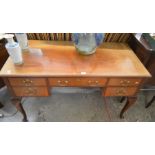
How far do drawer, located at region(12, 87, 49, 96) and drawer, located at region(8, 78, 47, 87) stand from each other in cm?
5

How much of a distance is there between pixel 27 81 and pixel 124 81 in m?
0.69

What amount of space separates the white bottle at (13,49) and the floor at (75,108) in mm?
704

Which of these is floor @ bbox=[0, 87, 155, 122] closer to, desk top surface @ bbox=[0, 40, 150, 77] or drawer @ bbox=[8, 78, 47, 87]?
drawer @ bbox=[8, 78, 47, 87]

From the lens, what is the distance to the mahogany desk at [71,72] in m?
0.93

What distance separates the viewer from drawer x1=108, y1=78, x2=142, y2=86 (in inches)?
38.5

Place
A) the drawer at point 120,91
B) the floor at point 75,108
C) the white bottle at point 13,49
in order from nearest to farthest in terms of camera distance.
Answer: the white bottle at point 13,49
the drawer at point 120,91
the floor at point 75,108

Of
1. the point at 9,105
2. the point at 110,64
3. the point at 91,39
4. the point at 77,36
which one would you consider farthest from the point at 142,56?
the point at 9,105

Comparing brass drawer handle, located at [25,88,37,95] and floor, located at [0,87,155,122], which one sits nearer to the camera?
brass drawer handle, located at [25,88,37,95]

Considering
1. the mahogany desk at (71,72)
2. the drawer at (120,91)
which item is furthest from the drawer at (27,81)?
the drawer at (120,91)

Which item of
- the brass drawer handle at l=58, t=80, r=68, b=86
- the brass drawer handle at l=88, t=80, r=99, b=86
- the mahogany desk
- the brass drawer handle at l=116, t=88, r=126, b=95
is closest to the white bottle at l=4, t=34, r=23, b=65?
the mahogany desk

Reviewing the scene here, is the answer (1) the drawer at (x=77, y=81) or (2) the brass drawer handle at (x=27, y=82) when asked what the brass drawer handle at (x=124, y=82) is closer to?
(1) the drawer at (x=77, y=81)
